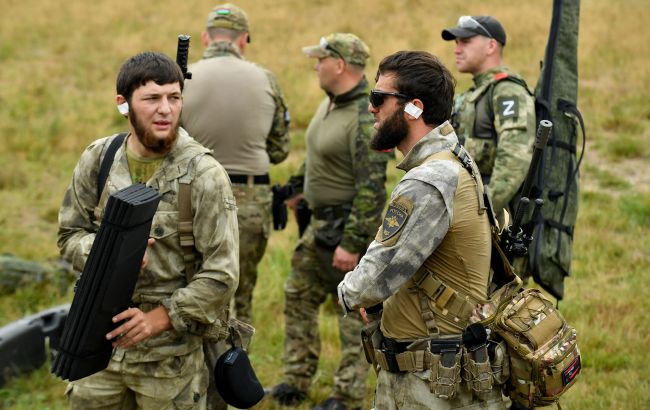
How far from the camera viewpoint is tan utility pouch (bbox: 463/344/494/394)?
11.0 ft

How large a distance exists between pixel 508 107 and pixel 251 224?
1.79 m

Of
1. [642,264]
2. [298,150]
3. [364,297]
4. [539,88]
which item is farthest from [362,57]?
[298,150]

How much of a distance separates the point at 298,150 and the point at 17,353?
6.42 m

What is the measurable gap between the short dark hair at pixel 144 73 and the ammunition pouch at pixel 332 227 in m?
2.09

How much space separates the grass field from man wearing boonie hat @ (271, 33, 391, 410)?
1.14ft

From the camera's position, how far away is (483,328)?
336cm

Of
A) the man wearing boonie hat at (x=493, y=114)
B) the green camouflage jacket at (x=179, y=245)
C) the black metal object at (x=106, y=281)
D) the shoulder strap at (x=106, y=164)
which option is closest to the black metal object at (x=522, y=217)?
the green camouflage jacket at (x=179, y=245)

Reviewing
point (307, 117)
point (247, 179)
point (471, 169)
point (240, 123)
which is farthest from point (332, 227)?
point (307, 117)

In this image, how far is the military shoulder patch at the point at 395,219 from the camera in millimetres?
3240

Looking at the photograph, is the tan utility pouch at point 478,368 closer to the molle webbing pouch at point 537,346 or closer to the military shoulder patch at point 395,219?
the molle webbing pouch at point 537,346

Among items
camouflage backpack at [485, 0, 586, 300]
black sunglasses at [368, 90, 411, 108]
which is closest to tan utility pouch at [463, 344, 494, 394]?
black sunglasses at [368, 90, 411, 108]

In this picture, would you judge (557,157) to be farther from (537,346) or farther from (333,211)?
(537,346)

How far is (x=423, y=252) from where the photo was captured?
324cm

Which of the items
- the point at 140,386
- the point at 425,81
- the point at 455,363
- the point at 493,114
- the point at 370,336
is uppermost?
the point at 425,81
